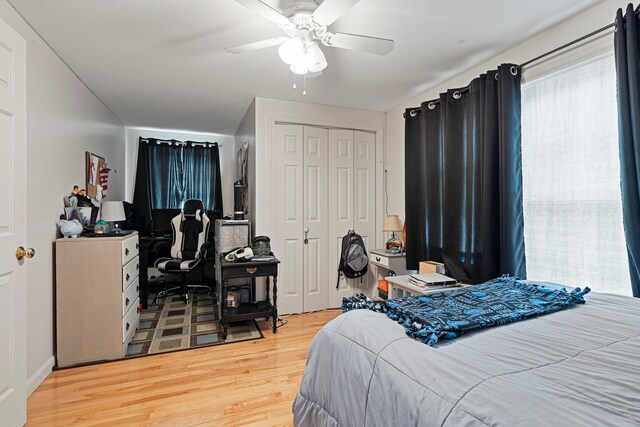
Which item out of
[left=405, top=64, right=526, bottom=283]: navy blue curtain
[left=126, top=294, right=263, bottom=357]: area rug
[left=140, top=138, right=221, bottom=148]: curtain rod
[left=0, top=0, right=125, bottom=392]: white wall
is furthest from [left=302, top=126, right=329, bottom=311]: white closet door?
[left=140, top=138, right=221, bottom=148]: curtain rod

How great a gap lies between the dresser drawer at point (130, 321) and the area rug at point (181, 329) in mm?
139

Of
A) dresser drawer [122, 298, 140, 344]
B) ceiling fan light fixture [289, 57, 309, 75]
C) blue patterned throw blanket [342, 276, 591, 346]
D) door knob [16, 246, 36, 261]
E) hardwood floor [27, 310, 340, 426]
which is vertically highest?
ceiling fan light fixture [289, 57, 309, 75]

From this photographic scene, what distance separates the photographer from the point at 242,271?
3.09 meters

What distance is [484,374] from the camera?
812 millimetres

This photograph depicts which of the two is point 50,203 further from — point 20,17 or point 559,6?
point 559,6

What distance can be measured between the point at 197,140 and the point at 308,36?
4.47 m

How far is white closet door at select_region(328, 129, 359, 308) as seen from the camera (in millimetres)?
3955

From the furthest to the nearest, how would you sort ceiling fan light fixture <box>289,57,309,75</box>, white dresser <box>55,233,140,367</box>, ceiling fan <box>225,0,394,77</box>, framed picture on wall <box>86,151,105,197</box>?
framed picture on wall <box>86,151,105,197</box>
white dresser <box>55,233,140,367</box>
ceiling fan light fixture <box>289,57,309,75</box>
ceiling fan <box>225,0,394,77</box>

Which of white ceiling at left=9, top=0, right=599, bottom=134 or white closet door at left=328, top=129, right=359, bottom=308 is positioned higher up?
white ceiling at left=9, top=0, right=599, bottom=134

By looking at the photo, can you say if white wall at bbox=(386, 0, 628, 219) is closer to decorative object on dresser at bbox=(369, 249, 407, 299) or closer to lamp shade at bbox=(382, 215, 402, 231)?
lamp shade at bbox=(382, 215, 402, 231)

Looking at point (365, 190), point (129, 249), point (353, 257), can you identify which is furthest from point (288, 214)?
point (129, 249)

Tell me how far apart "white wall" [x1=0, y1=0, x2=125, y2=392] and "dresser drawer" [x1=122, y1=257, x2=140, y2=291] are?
0.88 feet

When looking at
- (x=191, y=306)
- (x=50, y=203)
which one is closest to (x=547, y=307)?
(x=50, y=203)

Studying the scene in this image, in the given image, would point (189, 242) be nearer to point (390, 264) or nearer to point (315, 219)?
point (315, 219)
